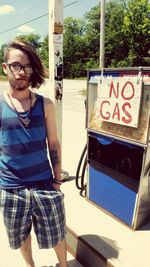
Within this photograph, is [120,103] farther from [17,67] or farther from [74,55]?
[74,55]

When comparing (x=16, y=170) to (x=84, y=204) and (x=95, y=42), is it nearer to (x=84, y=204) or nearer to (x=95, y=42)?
(x=84, y=204)

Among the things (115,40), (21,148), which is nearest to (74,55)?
(115,40)

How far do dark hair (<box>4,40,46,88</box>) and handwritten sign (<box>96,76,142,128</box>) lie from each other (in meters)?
0.85

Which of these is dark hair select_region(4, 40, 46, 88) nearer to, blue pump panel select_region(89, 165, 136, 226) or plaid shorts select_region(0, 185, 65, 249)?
plaid shorts select_region(0, 185, 65, 249)

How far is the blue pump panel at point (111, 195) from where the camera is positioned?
289 centimetres

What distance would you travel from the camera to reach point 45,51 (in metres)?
45.9

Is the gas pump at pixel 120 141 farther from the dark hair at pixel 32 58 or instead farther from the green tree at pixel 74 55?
the green tree at pixel 74 55

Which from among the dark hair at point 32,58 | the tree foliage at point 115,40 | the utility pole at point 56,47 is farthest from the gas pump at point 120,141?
the tree foliage at point 115,40

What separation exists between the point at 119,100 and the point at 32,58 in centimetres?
105

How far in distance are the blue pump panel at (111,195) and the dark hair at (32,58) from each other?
141cm

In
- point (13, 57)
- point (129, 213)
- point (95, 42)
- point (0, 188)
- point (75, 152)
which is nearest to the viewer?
point (13, 57)

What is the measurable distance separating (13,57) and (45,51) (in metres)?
45.8

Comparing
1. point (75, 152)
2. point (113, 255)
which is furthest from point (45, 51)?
point (113, 255)

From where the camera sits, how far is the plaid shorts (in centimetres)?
201
